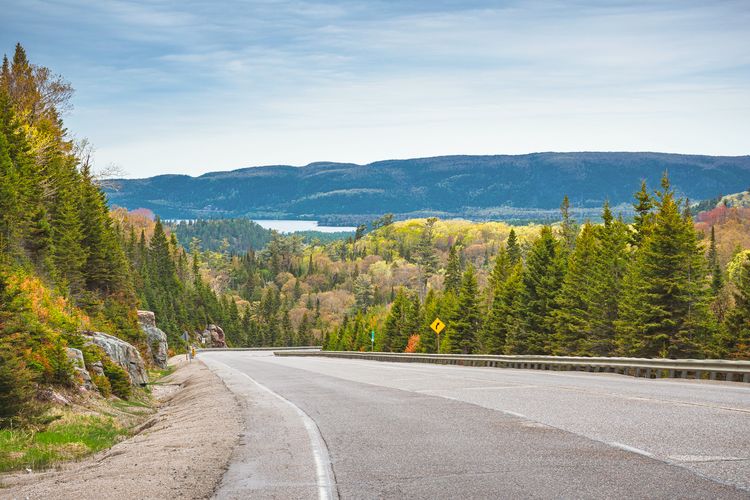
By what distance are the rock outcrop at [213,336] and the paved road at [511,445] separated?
460 ft

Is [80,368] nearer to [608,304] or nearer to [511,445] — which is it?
[511,445]

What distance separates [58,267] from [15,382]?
3727cm

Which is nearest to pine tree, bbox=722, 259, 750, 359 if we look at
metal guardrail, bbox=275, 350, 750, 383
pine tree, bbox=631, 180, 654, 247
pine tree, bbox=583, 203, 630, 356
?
pine tree, bbox=583, 203, 630, 356

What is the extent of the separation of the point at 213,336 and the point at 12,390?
14470 cm

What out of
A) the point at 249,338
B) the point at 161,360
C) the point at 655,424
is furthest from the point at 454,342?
the point at 249,338

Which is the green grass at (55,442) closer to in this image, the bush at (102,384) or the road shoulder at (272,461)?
the road shoulder at (272,461)

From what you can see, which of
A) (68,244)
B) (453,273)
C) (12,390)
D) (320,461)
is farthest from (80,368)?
(453,273)

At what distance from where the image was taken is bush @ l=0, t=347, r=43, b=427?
625 inches

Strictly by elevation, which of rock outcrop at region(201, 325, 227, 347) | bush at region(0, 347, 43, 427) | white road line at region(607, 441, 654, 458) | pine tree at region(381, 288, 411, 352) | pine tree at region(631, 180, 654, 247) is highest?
pine tree at region(631, 180, 654, 247)

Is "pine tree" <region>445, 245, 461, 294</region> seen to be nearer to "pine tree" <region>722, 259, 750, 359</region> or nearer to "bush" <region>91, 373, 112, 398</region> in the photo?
"pine tree" <region>722, 259, 750, 359</region>

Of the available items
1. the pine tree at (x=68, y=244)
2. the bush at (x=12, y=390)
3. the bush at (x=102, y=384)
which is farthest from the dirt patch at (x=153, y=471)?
the pine tree at (x=68, y=244)

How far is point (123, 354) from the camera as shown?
31.8 m

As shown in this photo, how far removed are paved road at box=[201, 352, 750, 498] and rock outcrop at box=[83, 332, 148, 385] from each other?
44.1 feet

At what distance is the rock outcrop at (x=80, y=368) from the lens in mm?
22312
